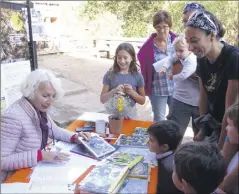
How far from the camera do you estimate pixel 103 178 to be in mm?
1386

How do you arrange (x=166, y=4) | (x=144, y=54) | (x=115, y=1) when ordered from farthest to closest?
(x=115, y=1) < (x=166, y=4) < (x=144, y=54)

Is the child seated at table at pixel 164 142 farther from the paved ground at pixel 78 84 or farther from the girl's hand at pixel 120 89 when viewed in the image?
the paved ground at pixel 78 84

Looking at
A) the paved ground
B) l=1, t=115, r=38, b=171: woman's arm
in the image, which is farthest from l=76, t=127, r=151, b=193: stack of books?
the paved ground

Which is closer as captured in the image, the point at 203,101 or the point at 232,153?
the point at 232,153

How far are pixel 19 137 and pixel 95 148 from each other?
18.4 inches

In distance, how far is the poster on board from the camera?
8.35 ft

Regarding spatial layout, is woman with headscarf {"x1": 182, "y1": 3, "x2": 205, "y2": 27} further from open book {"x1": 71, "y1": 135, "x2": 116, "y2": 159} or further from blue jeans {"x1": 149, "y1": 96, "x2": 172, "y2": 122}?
open book {"x1": 71, "y1": 135, "x2": 116, "y2": 159}

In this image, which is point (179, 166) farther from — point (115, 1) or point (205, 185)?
point (115, 1)

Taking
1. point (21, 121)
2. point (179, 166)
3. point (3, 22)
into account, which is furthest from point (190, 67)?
point (3, 22)

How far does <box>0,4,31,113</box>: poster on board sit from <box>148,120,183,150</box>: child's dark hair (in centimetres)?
141

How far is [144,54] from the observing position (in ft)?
9.52

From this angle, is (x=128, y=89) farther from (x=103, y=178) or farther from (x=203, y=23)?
(x=103, y=178)

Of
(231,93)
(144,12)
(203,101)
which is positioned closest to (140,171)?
(231,93)

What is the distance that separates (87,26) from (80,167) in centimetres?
1005
